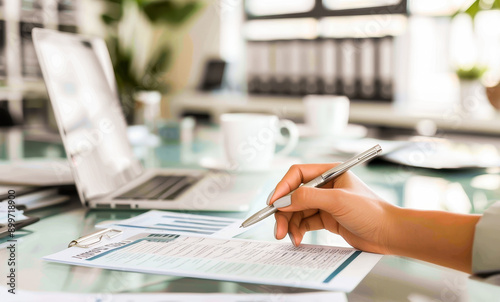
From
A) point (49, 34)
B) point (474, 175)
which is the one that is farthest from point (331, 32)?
point (49, 34)

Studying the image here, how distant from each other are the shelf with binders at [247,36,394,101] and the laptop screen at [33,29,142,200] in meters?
1.81

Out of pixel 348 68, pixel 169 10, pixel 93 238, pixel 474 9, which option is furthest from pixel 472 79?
pixel 93 238

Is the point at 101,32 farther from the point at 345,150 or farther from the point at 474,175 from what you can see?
the point at 474,175

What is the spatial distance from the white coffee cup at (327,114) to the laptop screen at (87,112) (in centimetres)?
67

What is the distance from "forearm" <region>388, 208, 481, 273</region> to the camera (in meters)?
0.55

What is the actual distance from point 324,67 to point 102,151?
6.78 feet

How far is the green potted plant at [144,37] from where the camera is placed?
2.87 m

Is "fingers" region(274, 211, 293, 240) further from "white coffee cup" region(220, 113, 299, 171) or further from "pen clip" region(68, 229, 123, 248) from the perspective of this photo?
"white coffee cup" region(220, 113, 299, 171)

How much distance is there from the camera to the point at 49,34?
2.63 feet

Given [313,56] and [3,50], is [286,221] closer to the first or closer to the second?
[313,56]

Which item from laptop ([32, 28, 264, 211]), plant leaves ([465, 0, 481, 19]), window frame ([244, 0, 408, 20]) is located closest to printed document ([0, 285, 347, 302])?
laptop ([32, 28, 264, 211])

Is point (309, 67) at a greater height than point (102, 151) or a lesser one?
greater

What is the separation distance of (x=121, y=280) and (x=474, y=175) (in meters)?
0.81

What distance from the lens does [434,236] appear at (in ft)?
1.88
